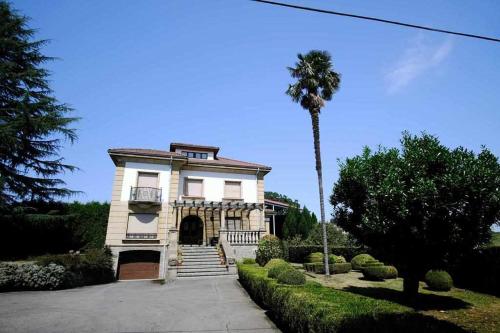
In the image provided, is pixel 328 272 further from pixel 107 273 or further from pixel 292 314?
pixel 107 273

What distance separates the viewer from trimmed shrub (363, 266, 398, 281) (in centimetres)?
1591

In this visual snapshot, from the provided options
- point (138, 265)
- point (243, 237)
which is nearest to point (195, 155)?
point (243, 237)

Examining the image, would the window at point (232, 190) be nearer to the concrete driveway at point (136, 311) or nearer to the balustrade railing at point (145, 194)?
the balustrade railing at point (145, 194)

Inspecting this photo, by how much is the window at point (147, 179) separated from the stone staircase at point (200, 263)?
6093 millimetres

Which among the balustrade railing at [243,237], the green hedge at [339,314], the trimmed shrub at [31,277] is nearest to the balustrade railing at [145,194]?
the balustrade railing at [243,237]

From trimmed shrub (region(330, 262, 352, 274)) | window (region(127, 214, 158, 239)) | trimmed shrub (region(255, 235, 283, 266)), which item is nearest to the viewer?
trimmed shrub (region(330, 262, 352, 274))

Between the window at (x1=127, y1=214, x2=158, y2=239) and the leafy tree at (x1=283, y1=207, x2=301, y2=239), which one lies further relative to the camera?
the leafy tree at (x1=283, y1=207, x2=301, y2=239)

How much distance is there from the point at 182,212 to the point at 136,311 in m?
14.2

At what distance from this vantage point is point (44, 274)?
46.0ft

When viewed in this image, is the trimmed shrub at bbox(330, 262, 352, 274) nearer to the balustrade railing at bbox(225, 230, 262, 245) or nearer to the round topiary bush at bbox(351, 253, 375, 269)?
the round topiary bush at bbox(351, 253, 375, 269)

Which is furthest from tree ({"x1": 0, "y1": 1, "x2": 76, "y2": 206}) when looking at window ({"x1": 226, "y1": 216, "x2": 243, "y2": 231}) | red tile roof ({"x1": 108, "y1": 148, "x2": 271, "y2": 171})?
window ({"x1": 226, "y1": 216, "x2": 243, "y2": 231})

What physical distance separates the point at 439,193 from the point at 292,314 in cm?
746

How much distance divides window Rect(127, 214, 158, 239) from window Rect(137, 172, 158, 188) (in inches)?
102

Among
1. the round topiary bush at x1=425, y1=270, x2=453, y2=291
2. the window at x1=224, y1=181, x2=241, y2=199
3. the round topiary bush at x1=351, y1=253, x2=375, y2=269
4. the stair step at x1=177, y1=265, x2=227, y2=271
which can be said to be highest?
the window at x1=224, y1=181, x2=241, y2=199
